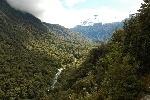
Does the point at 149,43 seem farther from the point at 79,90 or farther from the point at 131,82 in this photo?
the point at 79,90

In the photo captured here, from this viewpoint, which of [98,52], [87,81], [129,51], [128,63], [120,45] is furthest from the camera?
[98,52]

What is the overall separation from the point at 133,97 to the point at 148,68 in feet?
26.4

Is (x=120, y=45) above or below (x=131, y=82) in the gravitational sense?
above

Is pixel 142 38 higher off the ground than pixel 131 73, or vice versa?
pixel 142 38

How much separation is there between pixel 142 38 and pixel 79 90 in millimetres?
74405

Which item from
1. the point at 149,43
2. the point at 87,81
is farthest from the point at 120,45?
the point at 87,81

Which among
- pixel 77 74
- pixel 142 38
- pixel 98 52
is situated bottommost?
pixel 77 74

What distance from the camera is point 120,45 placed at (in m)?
76.8

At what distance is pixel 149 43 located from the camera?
64125 mm

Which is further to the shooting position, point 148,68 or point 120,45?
point 120,45

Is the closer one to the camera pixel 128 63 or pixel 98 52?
pixel 128 63

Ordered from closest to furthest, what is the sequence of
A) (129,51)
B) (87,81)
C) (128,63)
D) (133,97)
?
1. (133,97)
2. (128,63)
3. (129,51)
4. (87,81)

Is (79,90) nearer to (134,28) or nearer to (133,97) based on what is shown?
(134,28)

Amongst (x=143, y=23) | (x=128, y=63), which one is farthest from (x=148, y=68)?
(x=143, y=23)
